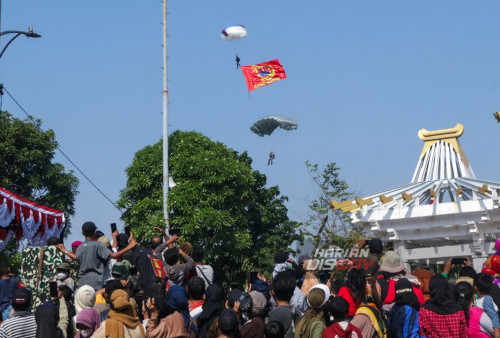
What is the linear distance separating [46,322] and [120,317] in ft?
5.35

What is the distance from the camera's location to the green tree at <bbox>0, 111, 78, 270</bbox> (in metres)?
41.8

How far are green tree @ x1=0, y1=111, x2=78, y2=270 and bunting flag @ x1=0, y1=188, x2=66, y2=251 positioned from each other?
22926 millimetres

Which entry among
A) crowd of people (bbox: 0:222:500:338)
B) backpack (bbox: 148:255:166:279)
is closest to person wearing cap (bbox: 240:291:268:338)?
crowd of people (bbox: 0:222:500:338)

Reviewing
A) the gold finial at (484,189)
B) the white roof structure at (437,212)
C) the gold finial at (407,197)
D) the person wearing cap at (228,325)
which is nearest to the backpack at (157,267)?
the person wearing cap at (228,325)

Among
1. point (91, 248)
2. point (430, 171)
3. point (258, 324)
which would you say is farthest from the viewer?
point (430, 171)

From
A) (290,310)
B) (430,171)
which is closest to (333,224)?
(430,171)

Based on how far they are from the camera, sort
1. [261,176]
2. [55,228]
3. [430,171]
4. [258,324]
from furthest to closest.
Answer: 1. [261,176]
2. [430,171]
3. [55,228]
4. [258,324]

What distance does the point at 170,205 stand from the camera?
37.8 meters

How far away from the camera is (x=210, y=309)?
29.6 ft

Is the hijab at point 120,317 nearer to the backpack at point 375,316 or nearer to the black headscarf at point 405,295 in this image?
the backpack at point 375,316

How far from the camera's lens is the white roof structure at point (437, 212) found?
28812mm

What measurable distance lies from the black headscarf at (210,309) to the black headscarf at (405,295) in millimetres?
1926

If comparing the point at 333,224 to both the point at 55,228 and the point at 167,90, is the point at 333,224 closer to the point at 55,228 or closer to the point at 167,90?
the point at 167,90

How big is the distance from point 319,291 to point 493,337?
2135 millimetres
